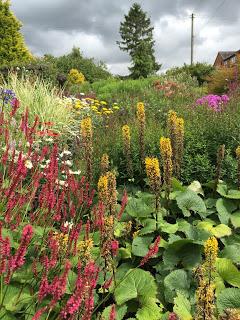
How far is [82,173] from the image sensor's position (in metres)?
4.94

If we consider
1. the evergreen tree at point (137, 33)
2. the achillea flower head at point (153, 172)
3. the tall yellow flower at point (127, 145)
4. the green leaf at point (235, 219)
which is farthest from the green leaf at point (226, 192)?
the evergreen tree at point (137, 33)

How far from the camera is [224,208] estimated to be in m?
4.12

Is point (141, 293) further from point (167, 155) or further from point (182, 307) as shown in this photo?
point (167, 155)

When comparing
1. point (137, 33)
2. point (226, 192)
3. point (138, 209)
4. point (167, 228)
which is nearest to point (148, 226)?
point (167, 228)

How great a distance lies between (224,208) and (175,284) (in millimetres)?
1294

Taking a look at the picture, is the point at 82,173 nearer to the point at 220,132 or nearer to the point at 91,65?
the point at 220,132

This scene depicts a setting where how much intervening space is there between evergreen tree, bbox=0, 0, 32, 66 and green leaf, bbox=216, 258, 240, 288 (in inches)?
702

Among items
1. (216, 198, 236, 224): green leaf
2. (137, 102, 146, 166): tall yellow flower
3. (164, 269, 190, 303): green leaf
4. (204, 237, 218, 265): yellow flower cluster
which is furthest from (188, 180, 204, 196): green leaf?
(204, 237, 218, 265): yellow flower cluster

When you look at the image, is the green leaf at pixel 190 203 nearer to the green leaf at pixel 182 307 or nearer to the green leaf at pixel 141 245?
the green leaf at pixel 141 245

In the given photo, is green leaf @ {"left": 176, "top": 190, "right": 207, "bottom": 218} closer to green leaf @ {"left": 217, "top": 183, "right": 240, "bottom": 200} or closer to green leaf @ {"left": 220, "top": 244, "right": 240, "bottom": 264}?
green leaf @ {"left": 217, "top": 183, "right": 240, "bottom": 200}

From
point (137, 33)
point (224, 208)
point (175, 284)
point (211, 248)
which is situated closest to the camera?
point (211, 248)

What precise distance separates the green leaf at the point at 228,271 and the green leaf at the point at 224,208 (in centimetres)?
88

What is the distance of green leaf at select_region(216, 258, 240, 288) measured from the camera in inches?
122

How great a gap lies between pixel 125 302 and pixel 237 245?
1078mm
